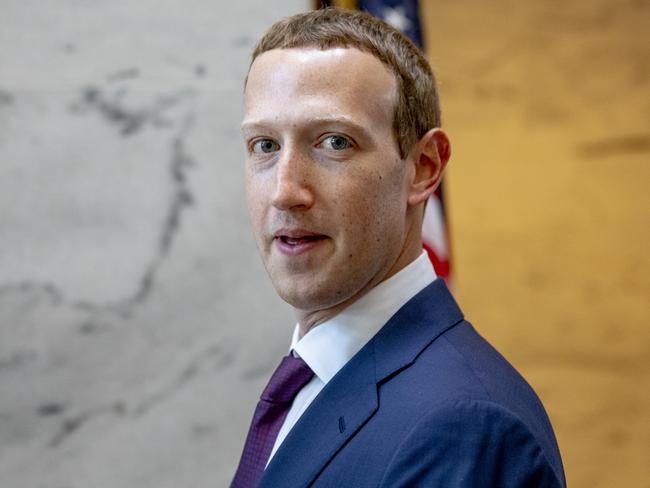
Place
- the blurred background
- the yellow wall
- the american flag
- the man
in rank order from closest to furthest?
the man
the blurred background
the american flag
the yellow wall

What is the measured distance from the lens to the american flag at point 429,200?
3189 mm

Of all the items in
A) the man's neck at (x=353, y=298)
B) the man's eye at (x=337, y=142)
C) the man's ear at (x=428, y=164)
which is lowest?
the man's neck at (x=353, y=298)

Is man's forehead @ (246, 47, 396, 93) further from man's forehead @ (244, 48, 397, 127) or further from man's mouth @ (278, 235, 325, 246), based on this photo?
man's mouth @ (278, 235, 325, 246)

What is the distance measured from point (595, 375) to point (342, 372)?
4.15 meters

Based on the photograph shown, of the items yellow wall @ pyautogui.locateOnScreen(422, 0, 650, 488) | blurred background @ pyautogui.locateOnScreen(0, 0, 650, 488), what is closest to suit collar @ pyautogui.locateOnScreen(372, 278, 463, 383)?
blurred background @ pyautogui.locateOnScreen(0, 0, 650, 488)

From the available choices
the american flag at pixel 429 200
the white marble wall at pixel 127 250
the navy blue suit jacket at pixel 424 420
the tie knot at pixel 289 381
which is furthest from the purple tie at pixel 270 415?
the american flag at pixel 429 200

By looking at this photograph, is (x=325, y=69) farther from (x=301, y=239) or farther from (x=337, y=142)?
(x=301, y=239)

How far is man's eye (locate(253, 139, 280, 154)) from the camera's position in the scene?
1469 mm

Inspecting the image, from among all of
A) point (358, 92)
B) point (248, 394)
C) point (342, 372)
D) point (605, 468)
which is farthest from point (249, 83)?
point (605, 468)

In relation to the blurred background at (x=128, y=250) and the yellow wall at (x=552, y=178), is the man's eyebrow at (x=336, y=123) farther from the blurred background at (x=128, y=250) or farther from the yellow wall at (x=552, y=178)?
the yellow wall at (x=552, y=178)

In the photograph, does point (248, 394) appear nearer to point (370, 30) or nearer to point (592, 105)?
point (370, 30)

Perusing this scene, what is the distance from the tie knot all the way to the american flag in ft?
5.12

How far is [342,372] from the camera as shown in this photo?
1441mm

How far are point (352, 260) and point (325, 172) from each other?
143 millimetres
